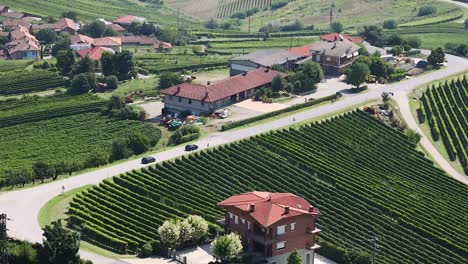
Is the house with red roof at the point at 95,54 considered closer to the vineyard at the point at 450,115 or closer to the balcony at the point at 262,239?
the vineyard at the point at 450,115

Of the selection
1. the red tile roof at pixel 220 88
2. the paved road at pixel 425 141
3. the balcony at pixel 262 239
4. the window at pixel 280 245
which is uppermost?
the red tile roof at pixel 220 88

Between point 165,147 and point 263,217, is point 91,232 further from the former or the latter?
point 165,147

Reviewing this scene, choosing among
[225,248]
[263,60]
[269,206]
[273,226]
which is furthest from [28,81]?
[225,248]

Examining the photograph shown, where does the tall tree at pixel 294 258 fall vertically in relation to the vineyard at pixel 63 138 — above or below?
above

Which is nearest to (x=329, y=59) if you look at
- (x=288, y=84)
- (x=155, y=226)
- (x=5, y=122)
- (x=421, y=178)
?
(x=288, y=84)

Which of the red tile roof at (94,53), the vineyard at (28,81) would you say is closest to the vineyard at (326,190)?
the vineyard at (28,81)

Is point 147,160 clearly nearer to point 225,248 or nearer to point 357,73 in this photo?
point 225,248
